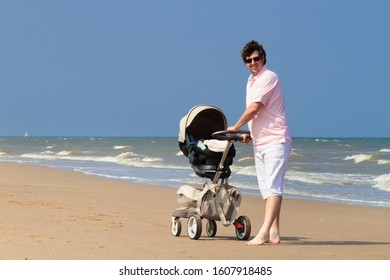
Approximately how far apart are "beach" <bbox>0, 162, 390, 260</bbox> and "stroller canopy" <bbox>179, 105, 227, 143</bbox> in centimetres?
114

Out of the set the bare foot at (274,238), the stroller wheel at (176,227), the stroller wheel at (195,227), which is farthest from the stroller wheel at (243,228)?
the stroller wheel at (176,227)

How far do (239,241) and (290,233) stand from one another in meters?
1.41

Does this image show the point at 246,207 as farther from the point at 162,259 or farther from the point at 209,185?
the point at 162,259

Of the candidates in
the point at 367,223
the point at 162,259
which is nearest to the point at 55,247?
the point at 162,259

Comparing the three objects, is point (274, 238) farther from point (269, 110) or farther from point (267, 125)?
point (269, 110)

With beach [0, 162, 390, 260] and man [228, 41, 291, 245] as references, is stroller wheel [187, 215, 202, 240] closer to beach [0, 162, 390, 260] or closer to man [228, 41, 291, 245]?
beach [0, 162, 390, 260]

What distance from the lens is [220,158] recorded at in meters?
7.98

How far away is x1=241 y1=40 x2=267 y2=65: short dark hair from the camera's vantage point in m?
7.58

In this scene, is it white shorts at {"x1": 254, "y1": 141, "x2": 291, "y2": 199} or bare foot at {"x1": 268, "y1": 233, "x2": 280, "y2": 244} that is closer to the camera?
white shorts at {"x1": 254, "y1": 141, "x2": 291, "y2": 199}

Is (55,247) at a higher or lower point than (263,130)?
lower

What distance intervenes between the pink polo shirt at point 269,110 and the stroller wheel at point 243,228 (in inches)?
35.0

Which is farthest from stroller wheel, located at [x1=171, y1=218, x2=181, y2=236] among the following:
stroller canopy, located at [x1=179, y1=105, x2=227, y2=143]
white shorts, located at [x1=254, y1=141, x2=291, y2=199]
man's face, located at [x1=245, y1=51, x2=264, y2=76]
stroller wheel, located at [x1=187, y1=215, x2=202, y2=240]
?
man's face, located at [x1=245, y1=51, x2=264, y2=76]

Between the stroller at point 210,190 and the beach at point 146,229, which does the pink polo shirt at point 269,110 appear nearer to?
the stroller at point 210,190
